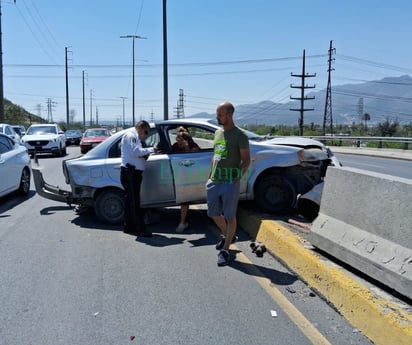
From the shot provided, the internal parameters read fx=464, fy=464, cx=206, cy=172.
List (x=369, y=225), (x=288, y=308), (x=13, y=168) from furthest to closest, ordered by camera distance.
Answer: (x=13, y=168)
(x=369, y=225)
(x=288, y=308)

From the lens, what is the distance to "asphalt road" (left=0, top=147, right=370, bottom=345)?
373 cm

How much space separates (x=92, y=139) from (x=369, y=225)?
21.6 metres

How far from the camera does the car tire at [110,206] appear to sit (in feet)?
24.7

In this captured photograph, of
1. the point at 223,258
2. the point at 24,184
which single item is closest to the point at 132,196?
the point at 223,258

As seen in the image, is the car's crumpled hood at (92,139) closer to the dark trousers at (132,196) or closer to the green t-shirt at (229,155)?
the dark trousers at (132,196)

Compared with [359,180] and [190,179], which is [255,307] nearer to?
[359,180]

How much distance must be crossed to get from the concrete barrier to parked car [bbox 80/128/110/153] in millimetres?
18061

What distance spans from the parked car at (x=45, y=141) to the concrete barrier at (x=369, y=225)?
68.1 ft

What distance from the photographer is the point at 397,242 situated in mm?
3961

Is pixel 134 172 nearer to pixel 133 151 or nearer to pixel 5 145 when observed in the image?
pixel 133 151

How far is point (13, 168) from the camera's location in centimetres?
1044

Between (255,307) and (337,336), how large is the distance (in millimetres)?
834

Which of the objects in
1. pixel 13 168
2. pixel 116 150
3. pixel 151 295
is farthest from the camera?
pixel 13 168

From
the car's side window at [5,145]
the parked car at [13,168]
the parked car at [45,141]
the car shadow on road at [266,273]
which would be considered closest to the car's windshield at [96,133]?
the parked car at [45,141]
